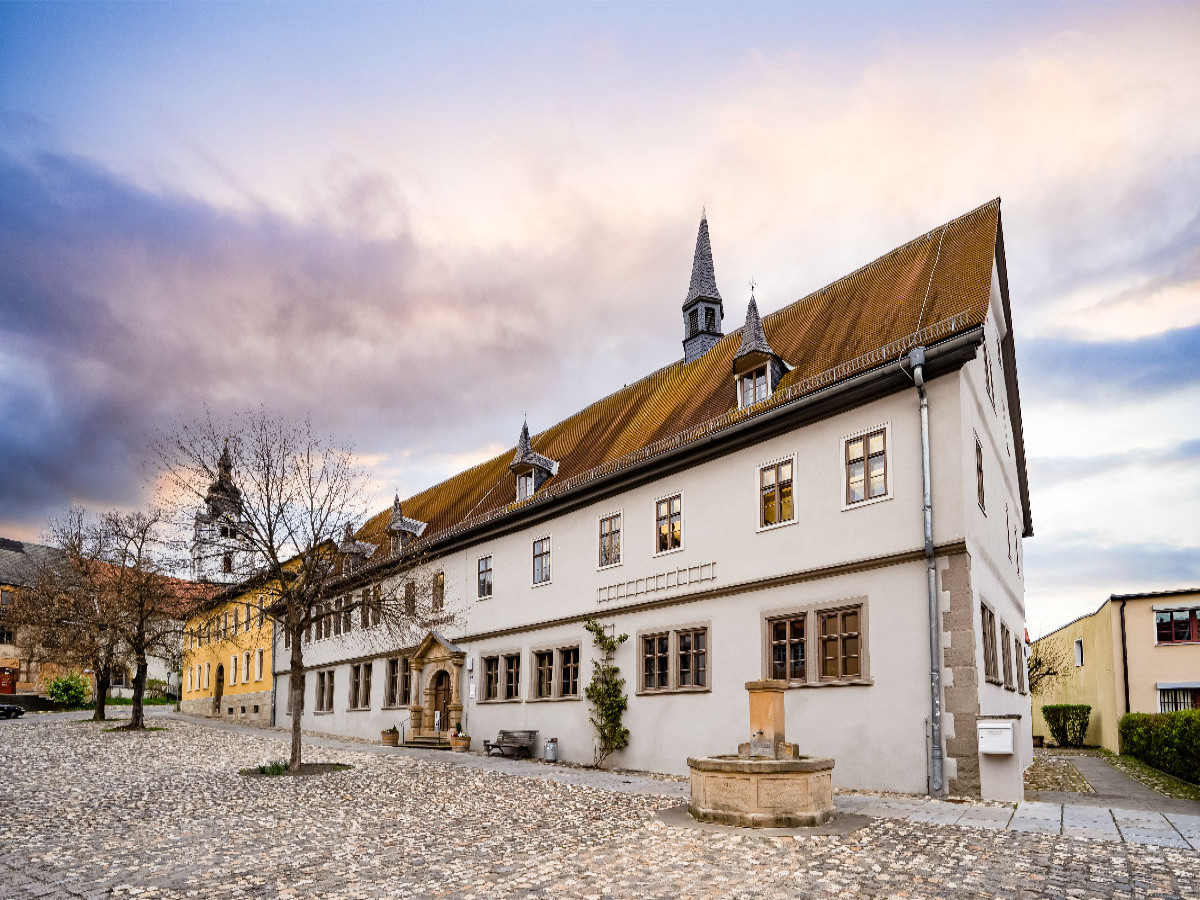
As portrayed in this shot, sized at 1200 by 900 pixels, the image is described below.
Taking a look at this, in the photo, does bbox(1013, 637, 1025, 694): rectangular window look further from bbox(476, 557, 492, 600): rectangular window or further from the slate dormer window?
bbox(476, 557, 492, 600): rectangular window

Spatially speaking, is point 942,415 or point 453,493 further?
point 453,493

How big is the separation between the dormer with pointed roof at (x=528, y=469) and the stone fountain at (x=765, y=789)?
14.9 meters

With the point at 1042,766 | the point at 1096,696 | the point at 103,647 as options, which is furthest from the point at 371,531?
the point at 1096,696

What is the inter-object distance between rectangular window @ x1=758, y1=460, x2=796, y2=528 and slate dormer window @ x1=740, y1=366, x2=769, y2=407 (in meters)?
1.96

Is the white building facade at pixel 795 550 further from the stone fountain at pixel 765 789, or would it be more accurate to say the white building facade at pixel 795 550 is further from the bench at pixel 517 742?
the stone fountain at pixel 765 789

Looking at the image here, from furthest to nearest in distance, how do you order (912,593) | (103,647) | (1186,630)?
1. (103,647)
2. (1186,630)
3. (912,593)

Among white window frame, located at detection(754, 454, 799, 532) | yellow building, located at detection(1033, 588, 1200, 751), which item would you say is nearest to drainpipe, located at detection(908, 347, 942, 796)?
white window frame, located at detection(754, 454, 799, 532)

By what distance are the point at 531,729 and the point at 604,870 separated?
14.9 metres

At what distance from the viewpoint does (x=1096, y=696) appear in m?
36.7

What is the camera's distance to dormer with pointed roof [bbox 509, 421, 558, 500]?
27172 mm

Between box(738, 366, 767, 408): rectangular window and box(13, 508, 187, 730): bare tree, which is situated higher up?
box(738, 366, 767, 408): rectangular window

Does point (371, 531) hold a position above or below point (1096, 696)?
above

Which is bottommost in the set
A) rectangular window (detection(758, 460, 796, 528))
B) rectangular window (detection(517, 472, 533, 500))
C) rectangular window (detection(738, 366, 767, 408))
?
rectangular window (detection(758, 460, 796, 528))

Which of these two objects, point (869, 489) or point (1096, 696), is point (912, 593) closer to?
point (869, 489)
